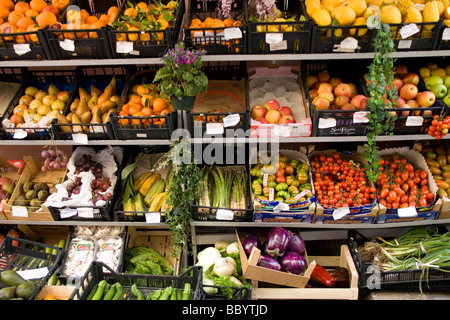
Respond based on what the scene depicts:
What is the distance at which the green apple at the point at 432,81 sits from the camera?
2.70 metres

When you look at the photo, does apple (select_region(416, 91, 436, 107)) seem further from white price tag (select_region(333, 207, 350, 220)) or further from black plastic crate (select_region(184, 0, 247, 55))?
black plastic crate (select_region(184, 0, 247, 55))

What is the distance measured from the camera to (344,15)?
2.37 meters

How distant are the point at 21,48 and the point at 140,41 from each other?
830 millimetres

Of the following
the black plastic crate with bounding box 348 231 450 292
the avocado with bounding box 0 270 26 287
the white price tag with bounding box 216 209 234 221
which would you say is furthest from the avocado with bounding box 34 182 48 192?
the black plastic crate with bounding box 348 231 450 292

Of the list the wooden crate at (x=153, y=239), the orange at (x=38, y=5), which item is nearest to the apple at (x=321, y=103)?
the wooden crate at (x=153, y=239)

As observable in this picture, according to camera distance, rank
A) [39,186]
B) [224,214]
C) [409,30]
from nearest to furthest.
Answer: [409,30] < [224,214] < [39,186]

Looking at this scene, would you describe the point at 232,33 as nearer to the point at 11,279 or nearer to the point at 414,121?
the point at 414,121

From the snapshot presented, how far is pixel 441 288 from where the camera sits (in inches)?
113

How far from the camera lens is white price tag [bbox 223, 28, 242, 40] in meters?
2.34

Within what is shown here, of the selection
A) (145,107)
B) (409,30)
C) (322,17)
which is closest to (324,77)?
(322,17)

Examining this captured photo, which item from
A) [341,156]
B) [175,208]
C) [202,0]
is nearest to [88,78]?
[202,0]

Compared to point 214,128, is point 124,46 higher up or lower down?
higher up

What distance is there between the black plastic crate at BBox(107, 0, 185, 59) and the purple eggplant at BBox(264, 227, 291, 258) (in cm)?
158

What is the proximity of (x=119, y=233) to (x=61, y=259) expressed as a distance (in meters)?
0.49
